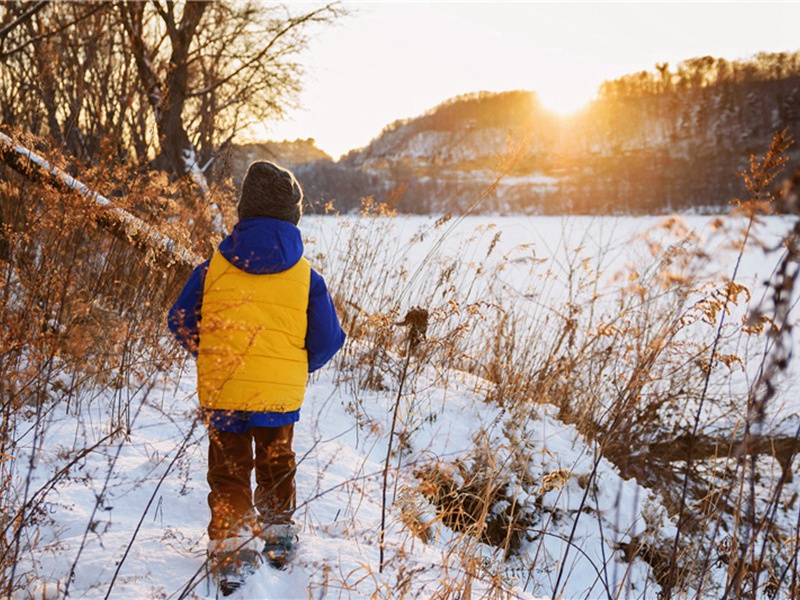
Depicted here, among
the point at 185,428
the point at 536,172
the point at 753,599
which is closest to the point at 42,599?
the point at 185,428

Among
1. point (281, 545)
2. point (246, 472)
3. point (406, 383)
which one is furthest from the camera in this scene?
point (406, 383)

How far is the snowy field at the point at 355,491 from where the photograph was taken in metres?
1.42

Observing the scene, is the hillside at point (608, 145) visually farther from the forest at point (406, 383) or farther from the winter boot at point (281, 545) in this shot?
the winter boot at point (281, 545)

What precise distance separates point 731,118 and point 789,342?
210ft

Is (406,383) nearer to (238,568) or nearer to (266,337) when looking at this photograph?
(266,337)

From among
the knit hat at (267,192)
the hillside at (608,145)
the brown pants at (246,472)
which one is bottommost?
the brown pants at (246,472)

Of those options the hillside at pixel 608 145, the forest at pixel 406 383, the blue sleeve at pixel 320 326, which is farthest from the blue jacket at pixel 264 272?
the hillside at pixel 608 145

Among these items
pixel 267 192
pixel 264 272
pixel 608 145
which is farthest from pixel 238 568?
pixel 608 145

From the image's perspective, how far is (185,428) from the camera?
8.81ft

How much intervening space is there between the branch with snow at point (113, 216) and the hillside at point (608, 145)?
32778 millimetres

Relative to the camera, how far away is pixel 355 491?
2.27 m

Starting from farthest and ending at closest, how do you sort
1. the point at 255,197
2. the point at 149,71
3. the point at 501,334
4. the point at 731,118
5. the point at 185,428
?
the point at 731,118 → the point at 149,71 → the point at 501,334 → the point at 185,428 → the point at 255,197

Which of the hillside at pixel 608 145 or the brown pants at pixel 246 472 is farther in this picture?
the hillside at pixel 608 145

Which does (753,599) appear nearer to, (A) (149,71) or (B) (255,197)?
(B) (255,197)
